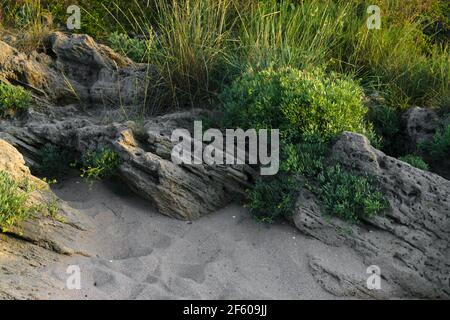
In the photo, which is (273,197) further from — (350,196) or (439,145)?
(439,145)

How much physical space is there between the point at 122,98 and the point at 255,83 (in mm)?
1675

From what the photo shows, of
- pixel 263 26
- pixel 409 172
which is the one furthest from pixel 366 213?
pixel 263 26

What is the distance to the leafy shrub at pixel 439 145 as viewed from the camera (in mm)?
6461

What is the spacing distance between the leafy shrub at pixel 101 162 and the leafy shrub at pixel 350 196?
74.9 inches

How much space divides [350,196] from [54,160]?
2.87 metres

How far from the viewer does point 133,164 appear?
609cm

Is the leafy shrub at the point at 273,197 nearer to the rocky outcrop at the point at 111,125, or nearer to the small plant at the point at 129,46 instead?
the rocky outcrop at the point at 111,125

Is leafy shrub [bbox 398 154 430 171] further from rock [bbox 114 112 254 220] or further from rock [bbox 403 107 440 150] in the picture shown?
rock [bbox 114 112 254 220]

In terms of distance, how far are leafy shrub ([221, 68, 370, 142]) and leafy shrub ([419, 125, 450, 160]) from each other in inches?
25.8

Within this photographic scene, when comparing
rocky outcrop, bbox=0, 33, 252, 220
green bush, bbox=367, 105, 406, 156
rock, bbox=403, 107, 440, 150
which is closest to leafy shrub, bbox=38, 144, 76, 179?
rocky outcrop, bbox=0, 33, 252, 220

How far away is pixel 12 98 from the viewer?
23.1ft

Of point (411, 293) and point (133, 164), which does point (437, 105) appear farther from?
point (133, 164)

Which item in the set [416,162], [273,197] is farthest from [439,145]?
[273,197]

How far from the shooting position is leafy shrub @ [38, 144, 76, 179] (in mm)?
6465
